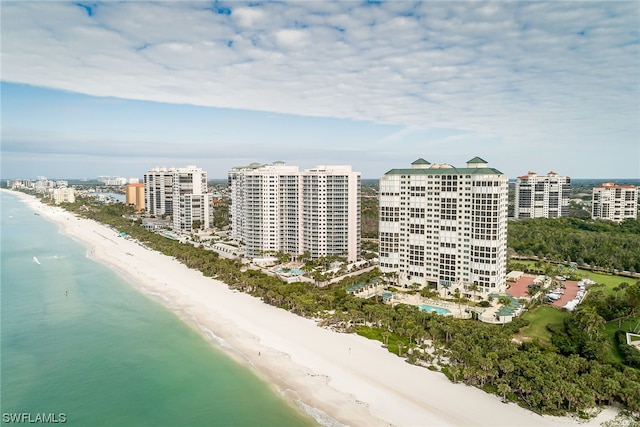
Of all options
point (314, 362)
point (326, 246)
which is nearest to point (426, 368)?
point (314, 362)

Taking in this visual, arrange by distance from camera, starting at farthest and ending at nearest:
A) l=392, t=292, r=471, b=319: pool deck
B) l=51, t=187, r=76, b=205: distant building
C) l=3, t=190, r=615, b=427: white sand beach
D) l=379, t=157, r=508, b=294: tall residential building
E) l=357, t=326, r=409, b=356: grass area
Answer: l=51, t=187, r=76, b=205: distant building → l=379, t=157, r=508, b=294: tall residential building → l=392, t=292, r=471, b=319: pool deck → l=357, t=326, r=409, b=356: grass area → l=3, t=190, r=615, b=427: white sand beach

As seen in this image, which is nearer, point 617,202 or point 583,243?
point 583,243

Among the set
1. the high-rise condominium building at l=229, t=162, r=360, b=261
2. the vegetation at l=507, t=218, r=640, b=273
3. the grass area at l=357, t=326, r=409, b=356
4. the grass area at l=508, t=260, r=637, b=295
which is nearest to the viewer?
the grass area at l=357, t=326, r=409, b=356

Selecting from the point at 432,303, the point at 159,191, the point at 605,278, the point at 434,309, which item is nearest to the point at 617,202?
the point at 605,278

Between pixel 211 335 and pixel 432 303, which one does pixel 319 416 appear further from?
pixel 432 303

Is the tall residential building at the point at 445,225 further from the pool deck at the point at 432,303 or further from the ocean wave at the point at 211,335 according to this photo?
the ocean wave at the point at 211,335

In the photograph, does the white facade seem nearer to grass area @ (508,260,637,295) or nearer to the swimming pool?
the swimming pool

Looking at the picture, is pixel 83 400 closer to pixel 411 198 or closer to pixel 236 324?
pixel 236 324

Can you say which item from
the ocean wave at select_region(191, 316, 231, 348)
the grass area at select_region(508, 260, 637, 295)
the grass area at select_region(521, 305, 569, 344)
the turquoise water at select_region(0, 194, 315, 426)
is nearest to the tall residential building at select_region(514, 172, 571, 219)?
the grass area at select_region(508, 260, 637, 295)
